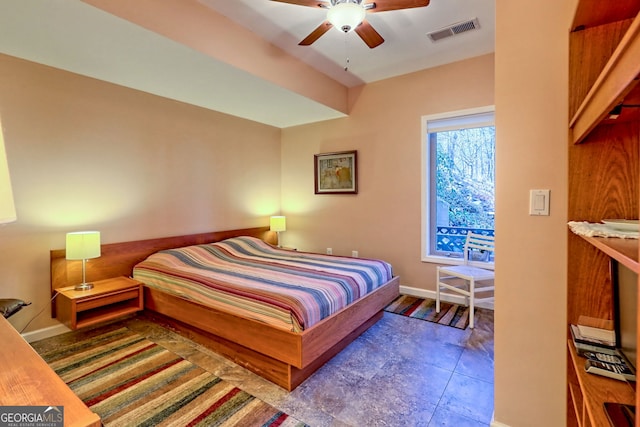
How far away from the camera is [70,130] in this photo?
2.83 meters

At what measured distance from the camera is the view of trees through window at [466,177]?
3.51m

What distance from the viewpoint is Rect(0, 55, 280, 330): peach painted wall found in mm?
2572

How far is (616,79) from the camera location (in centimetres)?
71

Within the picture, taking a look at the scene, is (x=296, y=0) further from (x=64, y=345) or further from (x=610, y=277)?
(x=64, y=345)

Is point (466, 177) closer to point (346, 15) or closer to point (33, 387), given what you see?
point (346, 15)

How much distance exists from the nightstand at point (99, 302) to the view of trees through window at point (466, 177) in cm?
353

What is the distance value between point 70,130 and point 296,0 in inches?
95.3

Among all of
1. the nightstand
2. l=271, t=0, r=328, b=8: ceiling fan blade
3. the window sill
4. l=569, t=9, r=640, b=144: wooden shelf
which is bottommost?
the nightstand

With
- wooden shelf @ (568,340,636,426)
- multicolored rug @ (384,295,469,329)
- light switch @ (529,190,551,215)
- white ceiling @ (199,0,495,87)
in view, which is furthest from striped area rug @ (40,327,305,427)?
white ceiling @ (199,0,495,87)

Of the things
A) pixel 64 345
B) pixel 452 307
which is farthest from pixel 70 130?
pixel 452 307

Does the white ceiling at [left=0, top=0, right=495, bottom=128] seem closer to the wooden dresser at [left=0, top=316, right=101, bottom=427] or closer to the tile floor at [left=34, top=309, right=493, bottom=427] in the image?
the wooden dresser at [left=0, top=316, right=101, bottom=427]

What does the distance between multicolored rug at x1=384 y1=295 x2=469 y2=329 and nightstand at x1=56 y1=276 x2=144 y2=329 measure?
2.64m

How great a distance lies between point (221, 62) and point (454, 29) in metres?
2.17

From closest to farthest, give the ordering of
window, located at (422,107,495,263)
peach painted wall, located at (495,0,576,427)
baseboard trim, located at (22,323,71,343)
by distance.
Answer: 1. peach painted wall, located at (495,0,576,427)
2. baseboard trim, located at (22,323,71,343)
3. window, located at (422,107,495,263)
